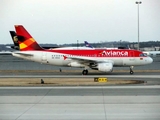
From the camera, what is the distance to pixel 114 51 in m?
35.3

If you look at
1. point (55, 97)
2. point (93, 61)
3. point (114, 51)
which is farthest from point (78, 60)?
point (55, 97)

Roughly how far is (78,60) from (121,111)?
22999 millimetres

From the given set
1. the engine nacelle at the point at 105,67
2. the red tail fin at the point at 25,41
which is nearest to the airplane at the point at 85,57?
the red tail fin at the point at 25,41

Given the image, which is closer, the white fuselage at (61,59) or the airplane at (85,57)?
the airplane at (85,57)

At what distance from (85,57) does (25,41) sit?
6.93 metres

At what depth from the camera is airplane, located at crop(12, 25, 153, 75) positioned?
115 feet

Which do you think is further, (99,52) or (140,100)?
(99,52)

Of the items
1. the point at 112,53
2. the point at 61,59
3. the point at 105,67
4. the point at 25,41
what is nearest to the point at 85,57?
the point at 61,59

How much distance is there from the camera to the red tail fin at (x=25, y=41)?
36.8m

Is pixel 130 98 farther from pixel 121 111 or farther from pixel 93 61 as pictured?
pixel 93 61

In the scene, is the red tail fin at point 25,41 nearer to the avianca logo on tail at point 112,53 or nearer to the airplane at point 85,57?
the airplane at point 85,57

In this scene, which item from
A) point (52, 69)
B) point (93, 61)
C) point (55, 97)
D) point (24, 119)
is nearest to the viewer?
point (24, 119)

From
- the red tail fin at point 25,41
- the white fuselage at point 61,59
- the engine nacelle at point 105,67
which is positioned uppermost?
the red tail fin at point 25,41

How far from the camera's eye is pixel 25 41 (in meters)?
36.8
